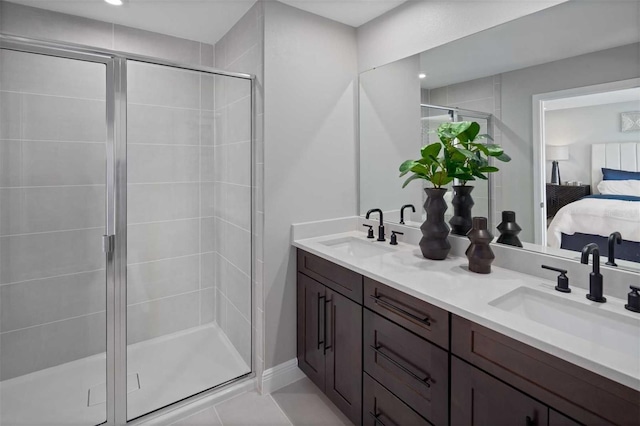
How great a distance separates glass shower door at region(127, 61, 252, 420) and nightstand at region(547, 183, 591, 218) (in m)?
1.66

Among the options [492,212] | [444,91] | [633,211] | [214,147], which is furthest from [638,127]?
[214,147]

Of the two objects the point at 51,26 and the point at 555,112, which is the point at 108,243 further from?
the point at 555,112

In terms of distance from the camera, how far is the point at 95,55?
1.63 metres

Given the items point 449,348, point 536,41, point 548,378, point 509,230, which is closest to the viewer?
point 548,378

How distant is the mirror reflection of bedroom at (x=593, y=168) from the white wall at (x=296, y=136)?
1230 mm

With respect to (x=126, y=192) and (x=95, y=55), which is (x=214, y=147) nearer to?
(x=126, y=192)

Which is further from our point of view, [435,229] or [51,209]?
[51,209]

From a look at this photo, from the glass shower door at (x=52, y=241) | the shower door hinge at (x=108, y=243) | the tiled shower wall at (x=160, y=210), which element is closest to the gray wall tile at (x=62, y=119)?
the glass shower door at (x=52, y=241)

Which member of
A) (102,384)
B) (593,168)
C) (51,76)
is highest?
(51,76)

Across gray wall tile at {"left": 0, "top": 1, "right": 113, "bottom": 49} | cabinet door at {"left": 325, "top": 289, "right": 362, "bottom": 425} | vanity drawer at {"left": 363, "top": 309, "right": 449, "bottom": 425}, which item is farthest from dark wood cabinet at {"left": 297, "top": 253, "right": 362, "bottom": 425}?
gray wall tile at {"left": 0, "top": 1, "right": 113, "bottom": 49}

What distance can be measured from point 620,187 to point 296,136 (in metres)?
1.62

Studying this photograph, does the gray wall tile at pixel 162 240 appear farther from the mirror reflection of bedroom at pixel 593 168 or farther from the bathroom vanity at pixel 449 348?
the mirror reflection of bedroom at pixel 593 168

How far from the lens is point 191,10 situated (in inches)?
84.4

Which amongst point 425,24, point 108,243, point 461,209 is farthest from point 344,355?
point 425,24
